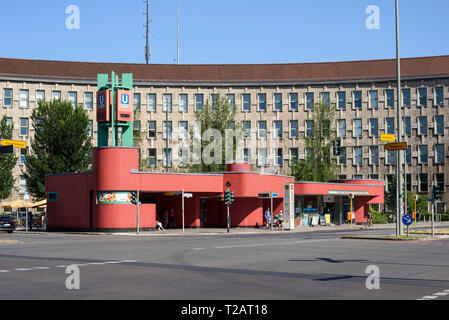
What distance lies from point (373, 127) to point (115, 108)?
45.2 m

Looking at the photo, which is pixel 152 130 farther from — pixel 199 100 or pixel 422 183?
pixel 422 183

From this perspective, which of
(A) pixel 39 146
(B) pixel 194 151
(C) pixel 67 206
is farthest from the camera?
(B) pixel 194 151

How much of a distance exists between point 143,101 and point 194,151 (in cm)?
1325

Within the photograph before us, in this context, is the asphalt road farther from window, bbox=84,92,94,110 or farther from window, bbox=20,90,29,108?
window, bbox=84,92,94,110

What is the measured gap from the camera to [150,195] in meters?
54.0

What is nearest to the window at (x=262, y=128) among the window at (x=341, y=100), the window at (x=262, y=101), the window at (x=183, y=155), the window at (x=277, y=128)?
the window at (x=277, y=128)

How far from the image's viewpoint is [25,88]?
79438 millimetres

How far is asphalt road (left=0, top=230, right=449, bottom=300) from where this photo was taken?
13.0 metres

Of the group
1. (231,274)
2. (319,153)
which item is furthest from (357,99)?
(231,274)

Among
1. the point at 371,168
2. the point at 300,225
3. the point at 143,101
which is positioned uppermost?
the point at 143,101

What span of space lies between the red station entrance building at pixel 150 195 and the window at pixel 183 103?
91.1ft

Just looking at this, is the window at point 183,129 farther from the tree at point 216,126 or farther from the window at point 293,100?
the tree at point 216,126
